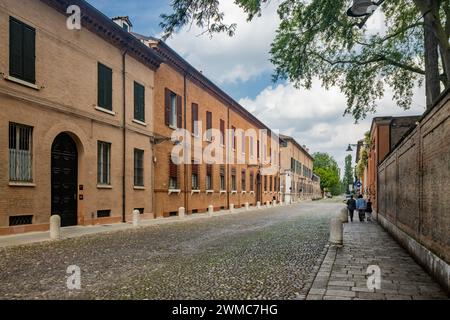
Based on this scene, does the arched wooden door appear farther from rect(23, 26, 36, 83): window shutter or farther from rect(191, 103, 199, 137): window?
rect(191, 103, 199, 137): window

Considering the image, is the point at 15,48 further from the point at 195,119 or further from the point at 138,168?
the point at 195,119

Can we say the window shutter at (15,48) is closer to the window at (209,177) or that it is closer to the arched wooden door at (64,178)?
the arched wooden door at (64,178)

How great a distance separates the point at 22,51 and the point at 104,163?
18.9 ft

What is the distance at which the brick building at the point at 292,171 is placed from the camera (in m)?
58.7

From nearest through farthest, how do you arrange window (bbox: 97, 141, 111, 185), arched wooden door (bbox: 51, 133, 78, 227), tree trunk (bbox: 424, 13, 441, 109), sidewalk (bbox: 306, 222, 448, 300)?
1. sidewalk (bbox: 306, 222, 448, 300)
2. tree trunk (bbox: 424, 13, 441, 109)
3. arched wooden door (bbox: 51, 133, 78, 227)
4. window (bbox: 97, 141, 111, 185)

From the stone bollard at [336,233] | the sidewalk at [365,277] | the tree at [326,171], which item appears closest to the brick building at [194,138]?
the stone bollard at [336,233]

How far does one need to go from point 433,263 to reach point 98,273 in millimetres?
5591

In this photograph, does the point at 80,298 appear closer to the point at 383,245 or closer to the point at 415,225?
the point at 415,225

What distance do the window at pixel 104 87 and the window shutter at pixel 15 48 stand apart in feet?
13.9

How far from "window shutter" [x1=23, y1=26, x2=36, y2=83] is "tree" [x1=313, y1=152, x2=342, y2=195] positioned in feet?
376

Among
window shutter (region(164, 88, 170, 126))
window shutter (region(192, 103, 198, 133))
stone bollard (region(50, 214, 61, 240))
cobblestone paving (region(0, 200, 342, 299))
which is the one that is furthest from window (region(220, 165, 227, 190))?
stone bollard (region(50, 214, 61, 240))

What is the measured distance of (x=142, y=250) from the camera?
32.1 feet

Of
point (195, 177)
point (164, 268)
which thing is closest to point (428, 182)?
point (164, 268)

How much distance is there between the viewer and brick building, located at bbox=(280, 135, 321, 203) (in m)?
58.7
